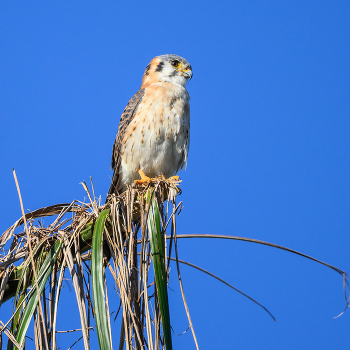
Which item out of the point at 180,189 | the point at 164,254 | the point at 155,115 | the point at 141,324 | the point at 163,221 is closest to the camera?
the point at 141,324

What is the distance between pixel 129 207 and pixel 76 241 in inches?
11.7

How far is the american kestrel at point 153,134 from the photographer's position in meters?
3.90

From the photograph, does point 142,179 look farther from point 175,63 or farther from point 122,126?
point 175,63

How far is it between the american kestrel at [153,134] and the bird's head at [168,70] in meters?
0.08

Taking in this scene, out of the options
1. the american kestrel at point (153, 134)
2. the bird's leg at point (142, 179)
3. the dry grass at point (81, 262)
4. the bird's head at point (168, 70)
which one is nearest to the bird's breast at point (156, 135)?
the american kestrel at point (153, 134)

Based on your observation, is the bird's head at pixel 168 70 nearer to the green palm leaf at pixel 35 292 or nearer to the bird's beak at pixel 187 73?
the bird's beak at pixel 187 73

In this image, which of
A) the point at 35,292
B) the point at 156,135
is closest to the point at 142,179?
the point at 156,135

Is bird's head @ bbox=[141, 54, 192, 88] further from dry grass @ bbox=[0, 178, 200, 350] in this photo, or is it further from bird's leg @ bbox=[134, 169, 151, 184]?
dry grass @ bbox=[0, 178, 200, 350]

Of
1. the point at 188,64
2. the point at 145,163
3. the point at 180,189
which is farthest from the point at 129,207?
the point at 188,64

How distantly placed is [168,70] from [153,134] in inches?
39.5

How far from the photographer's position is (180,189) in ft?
10.6

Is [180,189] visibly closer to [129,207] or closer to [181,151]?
[181,151]

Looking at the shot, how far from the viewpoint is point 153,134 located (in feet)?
12.7

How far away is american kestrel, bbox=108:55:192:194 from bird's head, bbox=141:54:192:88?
0.08 m
